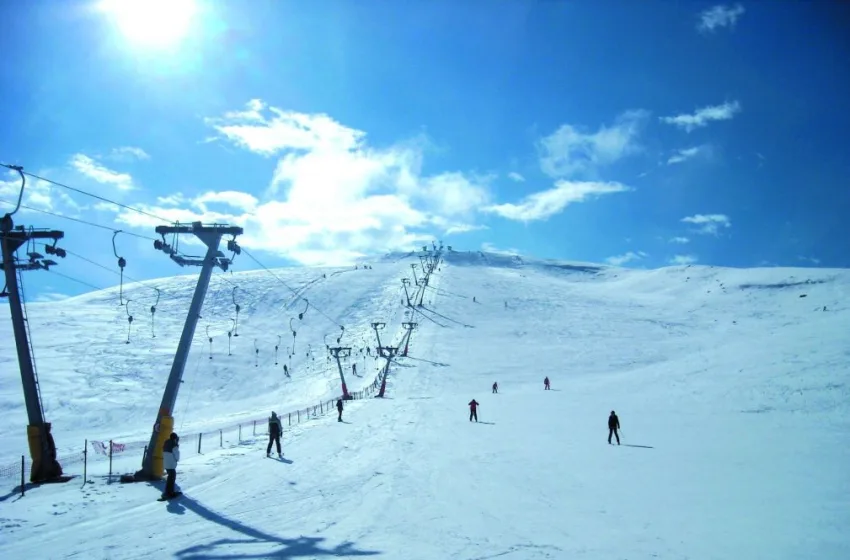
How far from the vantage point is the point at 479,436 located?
21.3 metres

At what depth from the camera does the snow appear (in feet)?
30.8

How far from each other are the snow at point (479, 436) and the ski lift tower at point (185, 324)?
1.00m

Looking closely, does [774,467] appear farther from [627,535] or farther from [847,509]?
[627,535]

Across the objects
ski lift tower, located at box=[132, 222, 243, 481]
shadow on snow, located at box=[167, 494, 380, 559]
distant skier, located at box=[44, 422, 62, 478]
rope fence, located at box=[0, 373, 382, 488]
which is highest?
ski lift tower, located at box=[132, 222, 243, 481]

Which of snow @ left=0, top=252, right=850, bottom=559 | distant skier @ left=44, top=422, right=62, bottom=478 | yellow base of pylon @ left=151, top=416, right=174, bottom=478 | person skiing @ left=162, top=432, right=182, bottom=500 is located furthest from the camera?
distant skier @ left=44, top=422, right=62, bottom=478

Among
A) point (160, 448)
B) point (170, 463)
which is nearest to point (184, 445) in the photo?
point (160, 448)

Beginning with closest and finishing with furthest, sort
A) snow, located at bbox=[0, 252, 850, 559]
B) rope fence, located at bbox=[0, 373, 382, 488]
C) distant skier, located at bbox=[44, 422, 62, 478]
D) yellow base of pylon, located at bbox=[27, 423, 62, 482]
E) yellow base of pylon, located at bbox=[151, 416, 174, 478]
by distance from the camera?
snow, located at bbox=[0, 252, 850, 559] → yellow base of pylon, located at bbox=[151, 416, 174, 478] → yellow base of pylon, located at bbox=[27, 423, 62, 482] → distant skier, located at bbox=[44, 422, 62, 478] → rope fence, located at bbox=[0, 373, 382, 488]

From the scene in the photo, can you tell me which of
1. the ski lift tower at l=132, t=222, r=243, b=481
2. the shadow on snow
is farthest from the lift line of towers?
the shadow on snow

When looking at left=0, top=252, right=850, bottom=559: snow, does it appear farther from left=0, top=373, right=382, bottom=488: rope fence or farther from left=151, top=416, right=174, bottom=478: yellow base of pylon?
left=151, top=416, right=174, bottom=478: yellow base of pylon

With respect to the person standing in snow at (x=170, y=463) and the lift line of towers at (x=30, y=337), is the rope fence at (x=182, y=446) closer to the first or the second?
the lift line of towers at (x=30, y=337)

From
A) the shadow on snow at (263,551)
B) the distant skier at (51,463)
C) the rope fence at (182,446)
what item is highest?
the shadow on snow at (263,551)

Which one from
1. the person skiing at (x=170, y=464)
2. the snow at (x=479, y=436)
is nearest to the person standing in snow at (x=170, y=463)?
the person skiing at (x=170, y=464)

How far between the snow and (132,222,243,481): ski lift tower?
996 millimetres

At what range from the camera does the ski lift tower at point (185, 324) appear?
47.6 ft
